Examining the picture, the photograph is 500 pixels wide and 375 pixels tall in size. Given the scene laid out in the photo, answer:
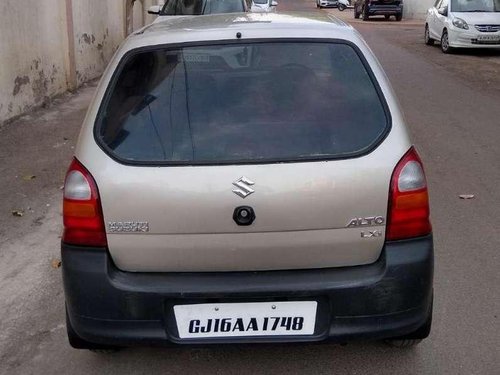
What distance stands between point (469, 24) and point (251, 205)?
50.2 feet

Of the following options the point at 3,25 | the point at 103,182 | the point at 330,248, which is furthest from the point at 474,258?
the point at 3,25

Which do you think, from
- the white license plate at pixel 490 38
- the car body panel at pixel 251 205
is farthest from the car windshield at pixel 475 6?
the car body panel at pixel 251 205

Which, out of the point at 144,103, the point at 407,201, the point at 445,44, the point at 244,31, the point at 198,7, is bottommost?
the point at 445,44

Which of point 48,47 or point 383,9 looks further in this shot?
point 383,9

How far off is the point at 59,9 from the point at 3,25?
2289 mm

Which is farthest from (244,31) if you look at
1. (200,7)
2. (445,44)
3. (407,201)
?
(445,44)

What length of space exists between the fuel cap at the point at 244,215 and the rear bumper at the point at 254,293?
0.25 meters

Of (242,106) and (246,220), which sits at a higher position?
(242,106)

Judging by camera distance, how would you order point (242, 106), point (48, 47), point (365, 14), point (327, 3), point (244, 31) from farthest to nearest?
point (327, 3)
point (365, 14)
point (48, 47)
point (244, 31)
point (242, 106)

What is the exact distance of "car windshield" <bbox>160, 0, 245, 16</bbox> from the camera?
1259 centimetres

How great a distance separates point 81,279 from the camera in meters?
2.79

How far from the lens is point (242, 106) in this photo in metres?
2.88

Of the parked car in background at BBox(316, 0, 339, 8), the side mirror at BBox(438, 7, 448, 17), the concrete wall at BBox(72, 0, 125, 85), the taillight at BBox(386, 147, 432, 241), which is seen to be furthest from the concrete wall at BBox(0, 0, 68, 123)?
the parked car in background at BBox(316, 0, 339, 8)

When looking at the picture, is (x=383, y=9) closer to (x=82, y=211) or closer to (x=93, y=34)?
(x=93, y=34)
